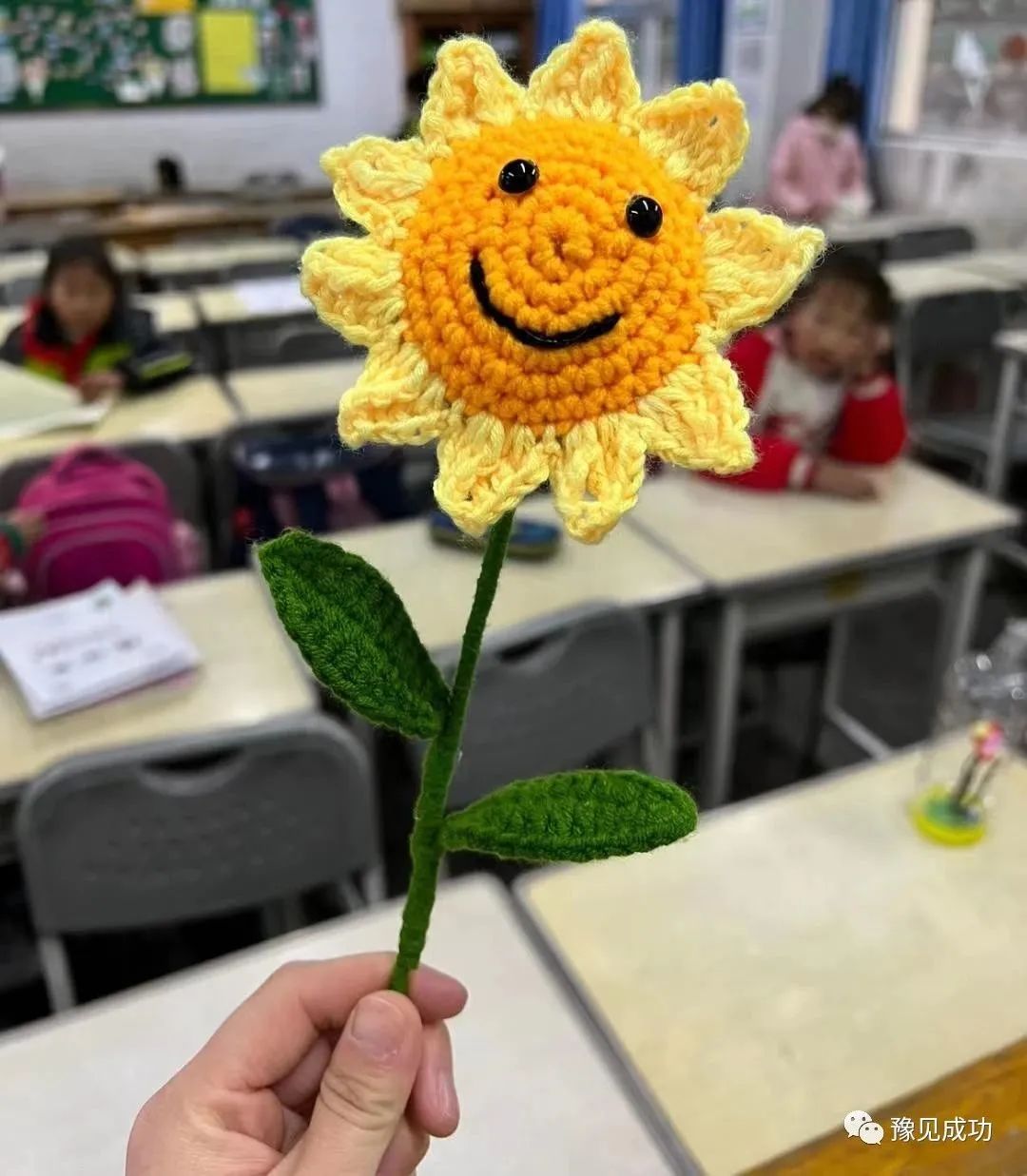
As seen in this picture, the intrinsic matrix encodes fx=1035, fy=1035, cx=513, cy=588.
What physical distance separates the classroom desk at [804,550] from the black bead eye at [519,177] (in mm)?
1320

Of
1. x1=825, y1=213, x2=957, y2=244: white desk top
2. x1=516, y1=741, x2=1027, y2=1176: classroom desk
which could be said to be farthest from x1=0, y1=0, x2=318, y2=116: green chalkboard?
x1=516, y1=741, x2=1027, y2=1176: classroom desk

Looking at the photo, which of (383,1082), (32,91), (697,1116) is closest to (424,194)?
(383,1082)

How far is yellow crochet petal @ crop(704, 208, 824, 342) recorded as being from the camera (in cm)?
52

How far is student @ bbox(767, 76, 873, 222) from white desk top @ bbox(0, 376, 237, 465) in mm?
3721

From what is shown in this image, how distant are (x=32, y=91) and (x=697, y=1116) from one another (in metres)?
6.45

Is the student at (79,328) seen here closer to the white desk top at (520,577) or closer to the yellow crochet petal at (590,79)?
the white desk top at (520,577)

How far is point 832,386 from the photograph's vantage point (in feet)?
7.13

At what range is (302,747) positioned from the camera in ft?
4.08

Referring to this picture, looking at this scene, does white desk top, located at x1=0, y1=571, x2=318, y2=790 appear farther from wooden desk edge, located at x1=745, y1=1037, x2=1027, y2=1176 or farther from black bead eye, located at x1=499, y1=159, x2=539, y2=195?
black bead eye, located at x1=499, y1=159, x2=539, y2=195

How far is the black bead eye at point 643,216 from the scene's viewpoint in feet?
1.63

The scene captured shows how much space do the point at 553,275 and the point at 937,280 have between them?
12.6 feet

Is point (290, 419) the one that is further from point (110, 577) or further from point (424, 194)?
point (424, 194)

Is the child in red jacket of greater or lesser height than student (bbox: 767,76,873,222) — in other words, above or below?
below

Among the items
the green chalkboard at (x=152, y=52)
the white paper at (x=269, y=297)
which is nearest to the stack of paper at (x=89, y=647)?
the white paper at (x=269, y=297)
